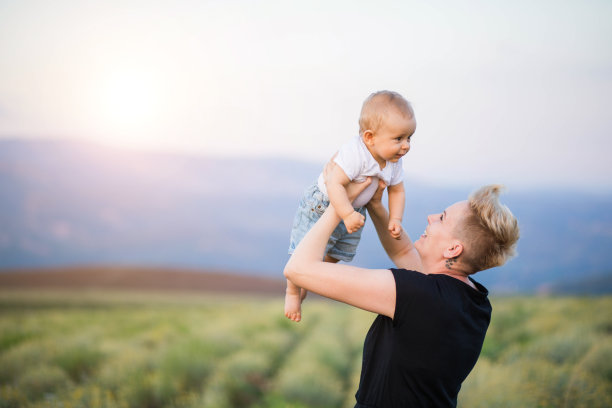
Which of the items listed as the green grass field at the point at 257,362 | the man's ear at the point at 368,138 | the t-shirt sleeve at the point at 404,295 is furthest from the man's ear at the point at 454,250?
the green grass field at the point at 257,362

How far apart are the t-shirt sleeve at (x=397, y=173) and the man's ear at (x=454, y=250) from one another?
476 mm

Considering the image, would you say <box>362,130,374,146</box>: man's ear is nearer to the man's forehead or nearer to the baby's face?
the baby's face

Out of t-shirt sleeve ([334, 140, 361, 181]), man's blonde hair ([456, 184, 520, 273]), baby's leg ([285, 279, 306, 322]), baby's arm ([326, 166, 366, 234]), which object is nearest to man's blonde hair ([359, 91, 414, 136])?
t-shirt sleeve ([334, 140, 361, 181])

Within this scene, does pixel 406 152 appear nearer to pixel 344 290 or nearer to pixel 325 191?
pixel 325 191

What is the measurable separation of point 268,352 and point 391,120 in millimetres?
7203

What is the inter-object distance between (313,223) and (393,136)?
1.94 feet

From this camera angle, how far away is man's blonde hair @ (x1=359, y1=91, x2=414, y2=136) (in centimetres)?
219

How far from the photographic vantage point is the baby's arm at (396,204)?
2.39 m

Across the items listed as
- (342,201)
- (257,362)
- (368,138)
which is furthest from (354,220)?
(257,362)

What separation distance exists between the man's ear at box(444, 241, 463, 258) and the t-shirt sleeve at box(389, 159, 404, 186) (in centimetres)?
48

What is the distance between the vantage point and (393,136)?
7.21ft

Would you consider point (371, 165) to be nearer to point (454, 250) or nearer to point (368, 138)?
point (368, 138)

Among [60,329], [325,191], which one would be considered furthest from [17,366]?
[325,191]

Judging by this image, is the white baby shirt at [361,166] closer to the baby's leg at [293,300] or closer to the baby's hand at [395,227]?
the baby's hand at [395,227]
